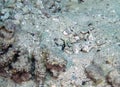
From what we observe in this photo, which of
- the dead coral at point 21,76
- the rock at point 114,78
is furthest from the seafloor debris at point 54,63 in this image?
the rock at point 114,78

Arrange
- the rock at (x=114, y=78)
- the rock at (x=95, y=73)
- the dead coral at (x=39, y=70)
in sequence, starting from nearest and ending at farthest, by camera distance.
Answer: the rock at (x=114, y=78), the rock at (x=95, y=73), the dead coral at (x=39, y=70)

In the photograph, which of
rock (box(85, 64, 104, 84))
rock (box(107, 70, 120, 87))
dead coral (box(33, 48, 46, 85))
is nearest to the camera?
rock (box(107, 70, 120, 87))

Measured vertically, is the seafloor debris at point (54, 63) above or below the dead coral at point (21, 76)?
above

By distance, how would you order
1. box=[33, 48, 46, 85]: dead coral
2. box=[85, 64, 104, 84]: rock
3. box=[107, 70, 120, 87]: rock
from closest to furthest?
box=[107, 70, 120, 87]: rock → box=[85, 64, 104, 84]: rock → box=[33, 48, 46, 85]: dead coral

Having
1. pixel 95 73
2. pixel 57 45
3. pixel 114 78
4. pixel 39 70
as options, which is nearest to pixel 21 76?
pixel 39 70

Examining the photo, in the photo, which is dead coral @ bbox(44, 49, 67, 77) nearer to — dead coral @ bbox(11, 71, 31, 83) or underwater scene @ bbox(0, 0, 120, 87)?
underwater scene @ bbox(0, 0, 120, 87)

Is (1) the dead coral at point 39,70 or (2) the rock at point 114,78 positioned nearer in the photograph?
(2) the rock at point 114,78

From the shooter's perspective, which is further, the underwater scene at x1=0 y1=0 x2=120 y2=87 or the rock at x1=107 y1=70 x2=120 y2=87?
the underwater scene at x1=0 y1=0 x2=120 y2=87

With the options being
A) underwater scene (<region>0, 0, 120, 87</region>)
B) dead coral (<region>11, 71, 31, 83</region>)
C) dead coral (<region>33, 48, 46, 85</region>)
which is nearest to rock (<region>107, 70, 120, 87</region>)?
underwater scene (<region>0, 0, 120, 87</region>)

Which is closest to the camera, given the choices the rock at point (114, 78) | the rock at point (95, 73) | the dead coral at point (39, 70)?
the rock at point (114, 78)

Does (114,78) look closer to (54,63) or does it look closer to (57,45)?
(54,63)

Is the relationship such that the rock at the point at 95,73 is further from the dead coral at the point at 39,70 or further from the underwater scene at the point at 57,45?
the dead coral at the point at 39,70
